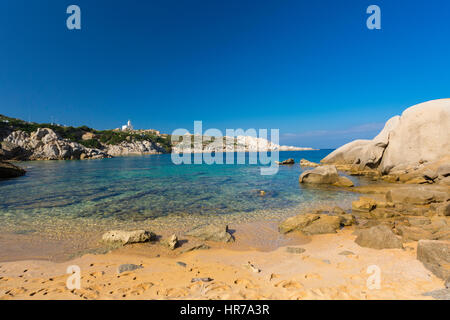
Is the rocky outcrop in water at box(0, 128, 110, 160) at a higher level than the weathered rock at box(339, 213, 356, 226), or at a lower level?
higher

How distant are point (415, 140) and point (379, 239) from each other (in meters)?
21.9

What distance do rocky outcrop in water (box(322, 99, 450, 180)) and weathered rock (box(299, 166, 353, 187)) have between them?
760cm

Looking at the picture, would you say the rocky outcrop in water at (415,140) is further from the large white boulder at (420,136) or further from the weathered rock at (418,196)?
the weathered rock at (418,196)

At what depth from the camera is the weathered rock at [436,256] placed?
4.70 m

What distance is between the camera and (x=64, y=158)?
2741 inches

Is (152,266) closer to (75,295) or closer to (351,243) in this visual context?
(75,295)

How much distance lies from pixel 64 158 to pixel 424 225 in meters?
88.2

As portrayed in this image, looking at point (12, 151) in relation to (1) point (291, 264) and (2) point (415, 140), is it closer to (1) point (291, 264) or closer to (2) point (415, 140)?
(1) point (291, 264)

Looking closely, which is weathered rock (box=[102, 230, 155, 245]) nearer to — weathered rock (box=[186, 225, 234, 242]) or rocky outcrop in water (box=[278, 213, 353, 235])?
weathered rock (box=[186, 225, 234, 242])

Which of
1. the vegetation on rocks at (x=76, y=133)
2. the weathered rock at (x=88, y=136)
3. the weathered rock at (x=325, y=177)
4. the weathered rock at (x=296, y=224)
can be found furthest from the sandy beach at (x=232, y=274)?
the weathered rock at (x=88, y=136)

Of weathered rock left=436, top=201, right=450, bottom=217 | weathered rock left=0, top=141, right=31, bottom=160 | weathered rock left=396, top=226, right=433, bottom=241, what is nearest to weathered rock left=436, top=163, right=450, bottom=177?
weathered rock left=436, top=201, right=450, bottom=217

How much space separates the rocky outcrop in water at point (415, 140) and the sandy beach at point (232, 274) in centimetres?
1918

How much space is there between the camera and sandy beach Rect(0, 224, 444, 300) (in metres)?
4.23
